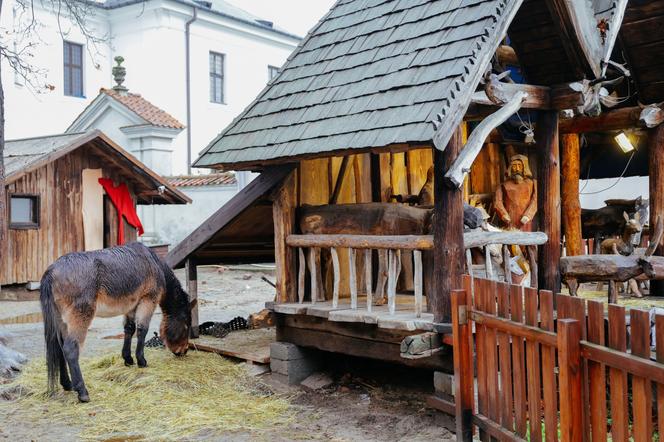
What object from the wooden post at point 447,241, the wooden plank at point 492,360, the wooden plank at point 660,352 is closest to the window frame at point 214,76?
the wooden post at point 447,241

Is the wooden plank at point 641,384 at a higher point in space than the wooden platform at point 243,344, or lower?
higher

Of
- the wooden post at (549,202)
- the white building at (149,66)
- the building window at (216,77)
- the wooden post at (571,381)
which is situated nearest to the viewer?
the wooden post at (571,381)

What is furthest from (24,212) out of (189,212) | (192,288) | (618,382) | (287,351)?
(618,382)

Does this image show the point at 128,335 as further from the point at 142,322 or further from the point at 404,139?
the point at 404,139

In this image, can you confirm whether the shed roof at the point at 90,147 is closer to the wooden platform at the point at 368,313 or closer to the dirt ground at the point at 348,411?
the dirt ground at the point at 348,411

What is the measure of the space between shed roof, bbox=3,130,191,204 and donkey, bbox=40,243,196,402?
7631 millimetres

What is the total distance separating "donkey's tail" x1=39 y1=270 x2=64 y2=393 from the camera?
305 inches

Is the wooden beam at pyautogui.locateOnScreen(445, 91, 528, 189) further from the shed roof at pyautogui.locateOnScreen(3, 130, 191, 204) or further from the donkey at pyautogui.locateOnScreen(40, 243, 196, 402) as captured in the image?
the shed roof at pyautogui.locateOnScreen(3, 130, 191, 204)

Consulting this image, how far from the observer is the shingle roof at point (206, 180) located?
2348 cm

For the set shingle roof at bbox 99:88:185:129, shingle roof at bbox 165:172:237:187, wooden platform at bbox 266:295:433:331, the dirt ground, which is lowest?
the dirt ground

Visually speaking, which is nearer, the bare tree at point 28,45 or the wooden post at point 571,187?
the bare tree at point 28,45

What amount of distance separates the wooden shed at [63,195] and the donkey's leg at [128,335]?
8.01 meters

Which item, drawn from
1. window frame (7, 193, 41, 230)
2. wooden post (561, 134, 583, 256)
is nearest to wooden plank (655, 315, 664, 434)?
wooden post (561, 134, 583, 256)

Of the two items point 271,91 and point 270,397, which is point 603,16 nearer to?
point 271,91
